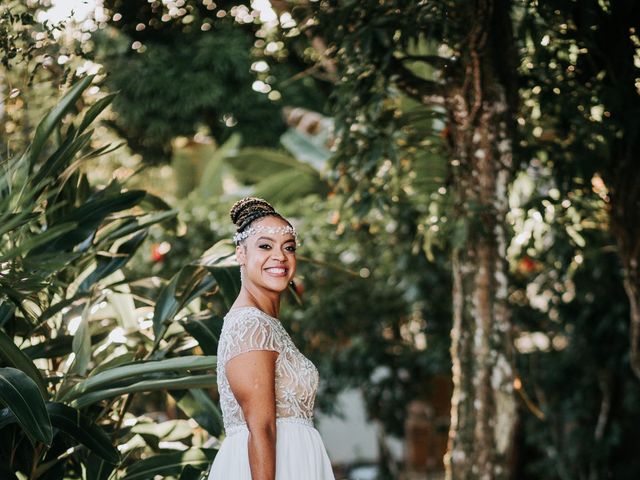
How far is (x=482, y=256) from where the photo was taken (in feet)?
14.8

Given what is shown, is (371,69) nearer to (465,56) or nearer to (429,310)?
(465,56)

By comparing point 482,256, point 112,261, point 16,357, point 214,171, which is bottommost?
point 214,171

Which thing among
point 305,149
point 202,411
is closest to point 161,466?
point 202,411

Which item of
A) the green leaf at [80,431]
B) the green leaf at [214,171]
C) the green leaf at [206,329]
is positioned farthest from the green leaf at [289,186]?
the green leaf at [80,431]

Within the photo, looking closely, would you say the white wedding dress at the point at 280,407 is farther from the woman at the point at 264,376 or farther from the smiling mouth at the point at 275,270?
the smiling mouth at the point at 275,270

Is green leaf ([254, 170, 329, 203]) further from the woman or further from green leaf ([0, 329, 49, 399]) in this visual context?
the woman

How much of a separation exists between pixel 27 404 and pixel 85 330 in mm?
591

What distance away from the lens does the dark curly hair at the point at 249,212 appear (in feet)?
9.75

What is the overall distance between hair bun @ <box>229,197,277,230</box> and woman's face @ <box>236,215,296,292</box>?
31mm

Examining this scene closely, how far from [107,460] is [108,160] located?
8205mm

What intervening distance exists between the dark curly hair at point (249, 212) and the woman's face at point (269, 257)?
0.02 meters

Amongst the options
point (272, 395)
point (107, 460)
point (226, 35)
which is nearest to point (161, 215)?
point (107, 460)

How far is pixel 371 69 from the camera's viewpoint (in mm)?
4488

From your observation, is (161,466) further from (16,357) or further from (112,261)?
(112,261)
